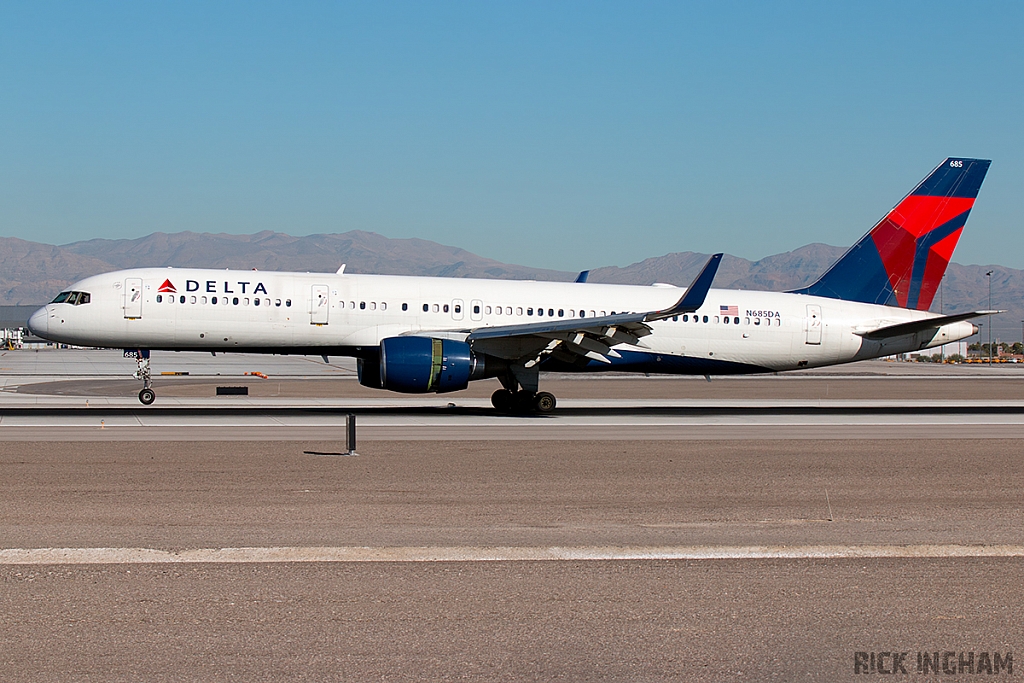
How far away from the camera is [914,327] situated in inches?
1359

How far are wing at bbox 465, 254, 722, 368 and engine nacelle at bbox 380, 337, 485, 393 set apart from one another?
116 centimetres

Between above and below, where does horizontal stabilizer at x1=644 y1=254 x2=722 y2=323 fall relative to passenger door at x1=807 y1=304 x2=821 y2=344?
above

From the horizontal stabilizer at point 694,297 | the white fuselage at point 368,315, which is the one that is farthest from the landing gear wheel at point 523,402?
the horizontal stabilizer at point 694,297

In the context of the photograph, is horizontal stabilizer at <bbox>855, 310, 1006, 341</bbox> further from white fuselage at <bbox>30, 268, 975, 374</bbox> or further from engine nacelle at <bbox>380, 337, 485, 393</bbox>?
engine nacelle at <bbox>380, 337, 485, 393</bbox>

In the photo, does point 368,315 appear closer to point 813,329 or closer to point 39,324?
point 39,324

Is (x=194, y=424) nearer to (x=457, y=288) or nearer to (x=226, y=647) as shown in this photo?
(x=457, y=288)

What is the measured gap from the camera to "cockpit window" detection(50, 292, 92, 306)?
31203 mm

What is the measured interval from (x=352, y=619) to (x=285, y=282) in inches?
959

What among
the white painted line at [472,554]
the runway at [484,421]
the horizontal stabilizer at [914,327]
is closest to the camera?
the white painted line at [472,554]

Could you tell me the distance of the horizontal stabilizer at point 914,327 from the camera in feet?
111

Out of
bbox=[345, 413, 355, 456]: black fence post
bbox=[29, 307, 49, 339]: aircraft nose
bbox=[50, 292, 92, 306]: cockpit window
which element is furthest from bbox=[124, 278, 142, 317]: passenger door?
bbox=[345, 413, 355, 456]: black fence post

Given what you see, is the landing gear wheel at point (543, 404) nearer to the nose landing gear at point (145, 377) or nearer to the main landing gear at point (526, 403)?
the main landing gear at point (526, 403)

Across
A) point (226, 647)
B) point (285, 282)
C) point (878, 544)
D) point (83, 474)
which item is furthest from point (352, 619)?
point (285, 282)

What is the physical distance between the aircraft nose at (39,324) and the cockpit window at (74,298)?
24.7 inches
